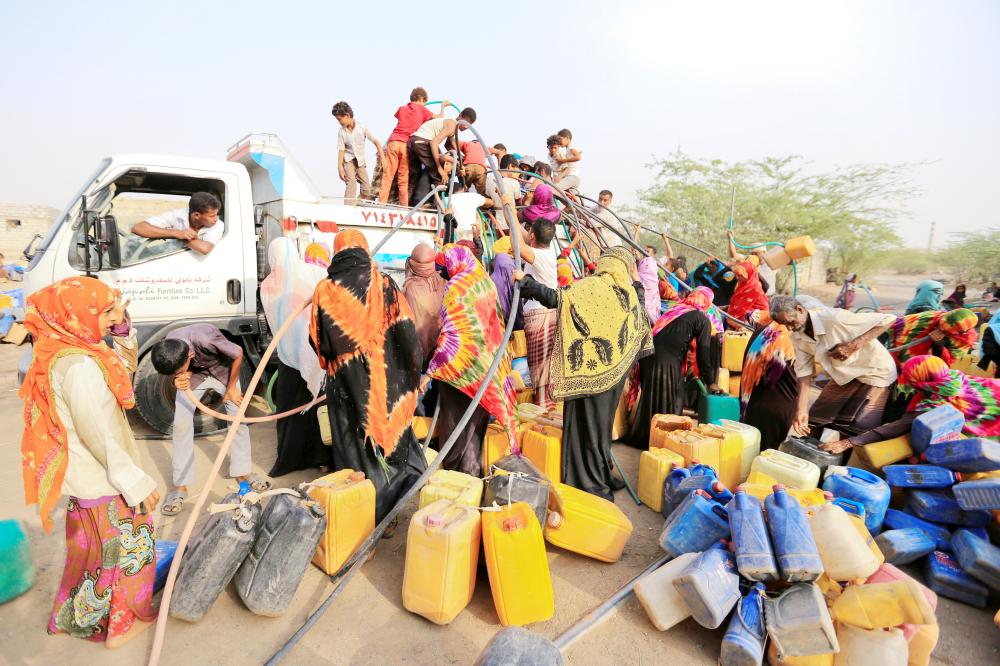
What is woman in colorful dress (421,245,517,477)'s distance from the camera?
3.74 m

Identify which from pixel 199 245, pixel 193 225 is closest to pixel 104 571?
pixel 199 245

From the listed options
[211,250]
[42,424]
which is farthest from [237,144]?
[42,424]

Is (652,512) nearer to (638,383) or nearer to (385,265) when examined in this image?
(638,383)

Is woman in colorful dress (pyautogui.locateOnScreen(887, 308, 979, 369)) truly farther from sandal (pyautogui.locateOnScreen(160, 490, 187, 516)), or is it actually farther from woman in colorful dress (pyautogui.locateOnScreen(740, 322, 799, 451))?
sandal (pyautogui.locateOnScreen(160, 490, 187, 516))

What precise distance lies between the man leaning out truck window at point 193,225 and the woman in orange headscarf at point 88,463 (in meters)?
2.58

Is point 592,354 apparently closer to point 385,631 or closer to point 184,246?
point 385,631

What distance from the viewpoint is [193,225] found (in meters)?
4.72

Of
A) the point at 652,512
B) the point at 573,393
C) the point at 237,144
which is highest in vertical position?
the point at 237,144

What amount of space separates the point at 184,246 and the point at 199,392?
160 centimetres

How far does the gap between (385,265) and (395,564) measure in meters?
3.48

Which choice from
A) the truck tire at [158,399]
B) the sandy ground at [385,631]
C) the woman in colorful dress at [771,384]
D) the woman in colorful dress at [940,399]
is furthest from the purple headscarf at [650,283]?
the truck tire at [158,399]

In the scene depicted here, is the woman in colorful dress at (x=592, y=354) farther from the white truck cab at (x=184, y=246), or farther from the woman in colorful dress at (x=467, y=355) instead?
the white truck cab at (x=184, y=246)

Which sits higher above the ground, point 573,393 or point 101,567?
point 573,393

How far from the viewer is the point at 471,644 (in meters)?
2.53
